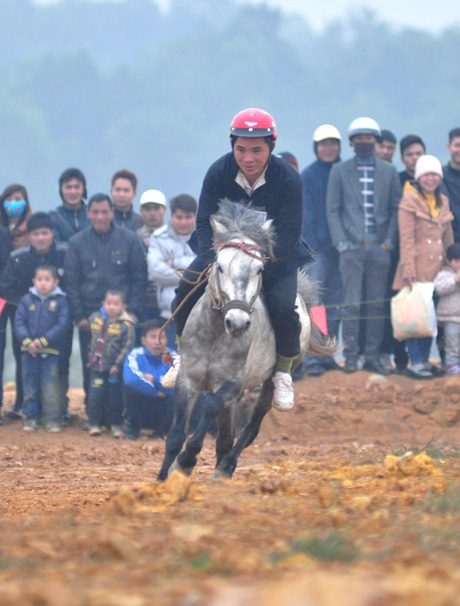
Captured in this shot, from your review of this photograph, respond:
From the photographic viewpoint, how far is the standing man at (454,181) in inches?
549

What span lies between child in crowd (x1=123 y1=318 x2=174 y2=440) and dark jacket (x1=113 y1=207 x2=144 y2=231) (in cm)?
171

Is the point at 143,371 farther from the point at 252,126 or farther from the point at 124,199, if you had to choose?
the point at 252,126

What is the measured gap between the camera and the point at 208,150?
84062mm

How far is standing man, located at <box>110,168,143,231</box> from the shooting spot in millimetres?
13953

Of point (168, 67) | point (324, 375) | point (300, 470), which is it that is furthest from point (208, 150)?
point (300, 470)

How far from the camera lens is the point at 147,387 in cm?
1271

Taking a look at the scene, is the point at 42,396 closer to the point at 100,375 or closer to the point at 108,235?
the point at 100,375

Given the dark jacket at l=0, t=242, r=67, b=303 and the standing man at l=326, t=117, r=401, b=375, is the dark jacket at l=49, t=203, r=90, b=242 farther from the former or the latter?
the standing man at l=326, t=117, r=401, b=375

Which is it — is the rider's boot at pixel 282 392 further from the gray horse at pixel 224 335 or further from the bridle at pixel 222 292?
the bridle at pixel 222 292

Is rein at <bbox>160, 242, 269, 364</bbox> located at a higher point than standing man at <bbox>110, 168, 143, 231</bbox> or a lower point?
lower

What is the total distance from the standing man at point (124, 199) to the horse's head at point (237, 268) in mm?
6050

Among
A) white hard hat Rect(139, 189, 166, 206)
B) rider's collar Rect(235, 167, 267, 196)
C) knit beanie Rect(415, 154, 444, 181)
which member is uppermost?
knit beanie Rect(415, 154, 444, 181)

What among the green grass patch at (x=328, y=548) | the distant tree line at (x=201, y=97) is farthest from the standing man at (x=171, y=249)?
the distant tree line at (x=201, y=97)

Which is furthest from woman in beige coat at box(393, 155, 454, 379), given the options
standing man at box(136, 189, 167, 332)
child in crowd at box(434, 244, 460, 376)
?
standing man at box(136, 189, 167, 332)
